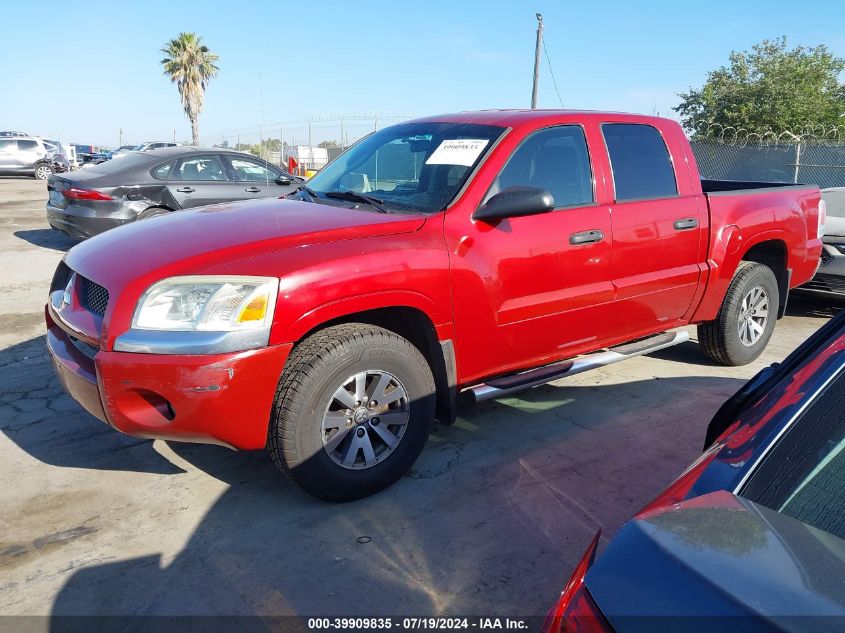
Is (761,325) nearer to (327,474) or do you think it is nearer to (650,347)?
(650,347)

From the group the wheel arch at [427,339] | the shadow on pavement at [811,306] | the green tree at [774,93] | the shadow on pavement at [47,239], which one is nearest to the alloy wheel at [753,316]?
the shadow on pavement at [811,306]

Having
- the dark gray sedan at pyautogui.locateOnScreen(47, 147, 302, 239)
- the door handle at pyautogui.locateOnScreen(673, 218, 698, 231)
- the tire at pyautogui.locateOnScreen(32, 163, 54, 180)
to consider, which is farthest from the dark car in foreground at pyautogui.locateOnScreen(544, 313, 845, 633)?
the tire at pyautogui.locateOnScreen(32, 163, 54, 180)

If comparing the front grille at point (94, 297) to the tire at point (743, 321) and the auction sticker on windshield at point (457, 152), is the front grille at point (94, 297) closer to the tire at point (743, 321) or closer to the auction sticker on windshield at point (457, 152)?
the auction sticker on windshield at point (457, 152)

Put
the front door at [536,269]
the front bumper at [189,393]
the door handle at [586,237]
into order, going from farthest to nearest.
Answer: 1. the door handle at [586,237]
2. the front door at [536,269]
3. the front bumper at [189,393]

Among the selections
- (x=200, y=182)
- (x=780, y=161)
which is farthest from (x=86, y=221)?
(x=780, y=161)

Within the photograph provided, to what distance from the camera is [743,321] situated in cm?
530

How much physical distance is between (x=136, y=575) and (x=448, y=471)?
1.59 m

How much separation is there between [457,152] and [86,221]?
666cm

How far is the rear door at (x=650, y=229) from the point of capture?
13.9ft

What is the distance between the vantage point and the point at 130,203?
8852 millimetres

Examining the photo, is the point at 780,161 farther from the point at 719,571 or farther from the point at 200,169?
the point at 719,571

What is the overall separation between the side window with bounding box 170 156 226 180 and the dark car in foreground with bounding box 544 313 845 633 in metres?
8.79

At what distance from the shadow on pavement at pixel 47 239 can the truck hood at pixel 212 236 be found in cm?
733

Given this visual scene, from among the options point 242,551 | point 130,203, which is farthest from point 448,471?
point 130,203
